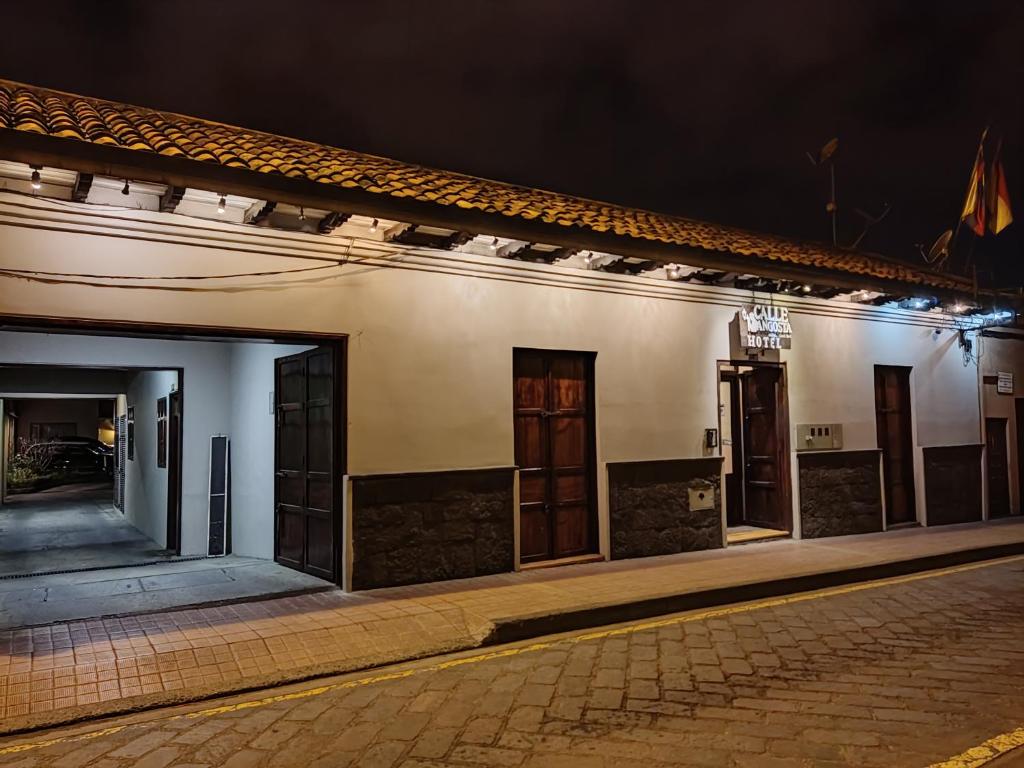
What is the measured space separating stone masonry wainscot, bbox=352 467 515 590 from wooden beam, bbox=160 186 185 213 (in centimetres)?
324

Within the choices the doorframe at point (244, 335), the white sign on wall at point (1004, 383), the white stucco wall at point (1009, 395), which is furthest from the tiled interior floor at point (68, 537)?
the white sign on wall at point (1004, 383)

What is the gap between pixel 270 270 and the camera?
298 inches

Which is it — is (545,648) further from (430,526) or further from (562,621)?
(430,526)

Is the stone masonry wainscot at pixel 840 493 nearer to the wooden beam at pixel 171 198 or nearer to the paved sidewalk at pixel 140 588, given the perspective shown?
the paved sidewalk at pixel 140 588

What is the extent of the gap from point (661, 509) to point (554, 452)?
5.91 feet

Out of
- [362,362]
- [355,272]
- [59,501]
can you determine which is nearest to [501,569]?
[362,362]

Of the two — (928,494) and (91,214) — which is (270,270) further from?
(928,494)

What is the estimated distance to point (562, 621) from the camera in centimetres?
685

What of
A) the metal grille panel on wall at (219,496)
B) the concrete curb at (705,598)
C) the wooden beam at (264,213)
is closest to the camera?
the concrete curb at (705,598)

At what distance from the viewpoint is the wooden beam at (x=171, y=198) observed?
258 inches

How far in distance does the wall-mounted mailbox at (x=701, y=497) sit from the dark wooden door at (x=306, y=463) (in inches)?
201

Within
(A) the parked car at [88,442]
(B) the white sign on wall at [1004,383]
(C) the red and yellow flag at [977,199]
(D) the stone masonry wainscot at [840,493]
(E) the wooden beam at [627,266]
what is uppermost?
(C) the red and yellow flag at [977,199]

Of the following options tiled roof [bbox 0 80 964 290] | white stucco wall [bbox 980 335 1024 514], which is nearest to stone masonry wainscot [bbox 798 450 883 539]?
tiled roof [bbox 0 80 964 290]

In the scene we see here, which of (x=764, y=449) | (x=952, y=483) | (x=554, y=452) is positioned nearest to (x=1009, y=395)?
(x=952, y=483)
